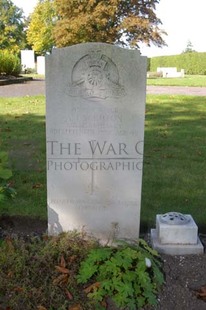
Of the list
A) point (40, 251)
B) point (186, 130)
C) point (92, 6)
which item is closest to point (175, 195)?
point (40, 251)

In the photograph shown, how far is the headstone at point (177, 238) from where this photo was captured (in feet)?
11.4

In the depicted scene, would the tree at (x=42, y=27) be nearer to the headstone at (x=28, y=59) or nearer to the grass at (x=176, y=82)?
the headstone at (x=28, y=59)

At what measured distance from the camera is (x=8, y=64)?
21.1m

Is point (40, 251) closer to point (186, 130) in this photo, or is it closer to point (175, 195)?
point (175, 195)

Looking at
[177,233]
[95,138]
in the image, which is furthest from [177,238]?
[95,138]

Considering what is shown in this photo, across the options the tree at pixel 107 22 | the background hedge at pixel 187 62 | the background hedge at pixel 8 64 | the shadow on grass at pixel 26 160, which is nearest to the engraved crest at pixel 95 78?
the shadow on grass at pixel 26 160

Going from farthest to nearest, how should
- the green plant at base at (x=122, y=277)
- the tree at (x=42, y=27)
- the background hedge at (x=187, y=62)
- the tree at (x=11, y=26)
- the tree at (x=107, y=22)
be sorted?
the tree at (x=11, y=26) → the tree at (x=42, y=27) → the background hedge at (x=187, y=62) → the tree at (x=107, y=22) → the green plant at base at (x=122, y=277)

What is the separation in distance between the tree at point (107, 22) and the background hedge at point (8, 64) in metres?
18.2

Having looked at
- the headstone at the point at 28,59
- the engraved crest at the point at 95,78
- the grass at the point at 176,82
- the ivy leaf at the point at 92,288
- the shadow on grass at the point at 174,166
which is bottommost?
the ivy leaf at the point at 92,288

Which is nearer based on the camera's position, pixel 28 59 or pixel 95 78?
pixel 95 78

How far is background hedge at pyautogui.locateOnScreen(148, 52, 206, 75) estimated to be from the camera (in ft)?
169

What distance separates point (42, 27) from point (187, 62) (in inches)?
797

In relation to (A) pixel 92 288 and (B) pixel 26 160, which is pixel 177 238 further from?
(B) pixel 26 160

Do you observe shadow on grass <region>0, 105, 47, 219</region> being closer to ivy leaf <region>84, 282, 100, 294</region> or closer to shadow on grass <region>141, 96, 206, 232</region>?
ivy leaf <region>84, 282, 100, 294</region>
